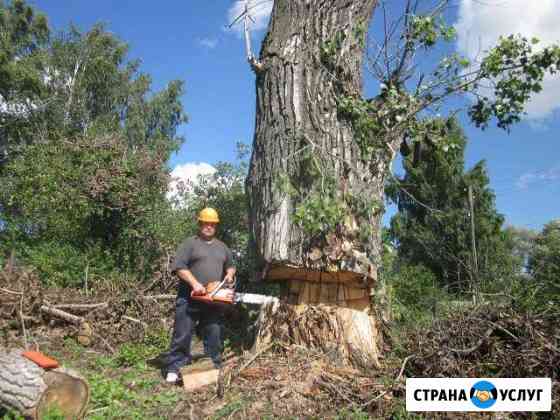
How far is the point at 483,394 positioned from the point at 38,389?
3.35 meters

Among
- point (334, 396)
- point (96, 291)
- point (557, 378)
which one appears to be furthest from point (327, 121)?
point (96, 291)

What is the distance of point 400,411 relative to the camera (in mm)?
3570

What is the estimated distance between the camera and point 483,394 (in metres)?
3.61

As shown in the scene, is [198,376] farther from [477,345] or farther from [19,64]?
[19,64]

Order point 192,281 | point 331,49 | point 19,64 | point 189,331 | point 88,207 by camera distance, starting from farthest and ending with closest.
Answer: point 19,64, point 88,207, point 331,49, point 189,331, point 192,281

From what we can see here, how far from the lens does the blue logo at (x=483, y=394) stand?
3570mm

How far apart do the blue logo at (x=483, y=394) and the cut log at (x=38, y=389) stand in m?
3.01

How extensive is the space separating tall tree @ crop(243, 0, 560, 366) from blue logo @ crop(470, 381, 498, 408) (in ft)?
3.75

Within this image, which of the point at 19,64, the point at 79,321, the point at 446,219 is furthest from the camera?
the point at 19,64

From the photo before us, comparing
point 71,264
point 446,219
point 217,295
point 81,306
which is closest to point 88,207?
point 71,264

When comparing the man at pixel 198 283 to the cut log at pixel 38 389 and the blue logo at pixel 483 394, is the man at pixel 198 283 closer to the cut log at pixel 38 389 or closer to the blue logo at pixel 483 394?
the cut log at pixel 38 389

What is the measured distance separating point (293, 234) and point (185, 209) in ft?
16.1

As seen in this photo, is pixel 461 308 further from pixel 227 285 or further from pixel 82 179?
pixel 82 179

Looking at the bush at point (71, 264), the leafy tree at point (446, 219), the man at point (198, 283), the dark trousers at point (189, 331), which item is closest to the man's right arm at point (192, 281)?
the man at point (198, 283)
